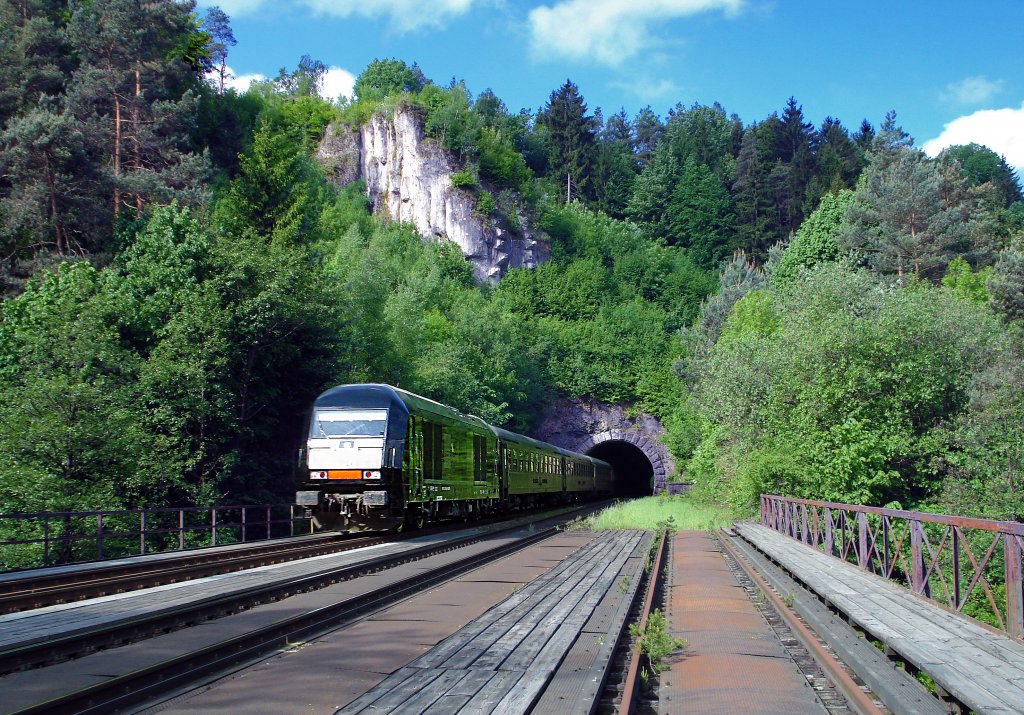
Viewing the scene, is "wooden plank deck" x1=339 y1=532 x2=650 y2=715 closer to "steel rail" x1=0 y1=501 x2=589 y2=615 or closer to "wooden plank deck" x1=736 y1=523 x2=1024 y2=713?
"wooden plank deck" x1=736 y1=523 x2=1024 y2=713

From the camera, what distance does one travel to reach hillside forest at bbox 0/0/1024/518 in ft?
77.1

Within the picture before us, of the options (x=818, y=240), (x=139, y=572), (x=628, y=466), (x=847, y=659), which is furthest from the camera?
(x=628, y=466)

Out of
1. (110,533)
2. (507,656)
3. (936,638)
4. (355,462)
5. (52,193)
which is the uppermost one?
(52,193)

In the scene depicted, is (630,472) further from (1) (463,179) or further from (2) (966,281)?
(2) (966,281)

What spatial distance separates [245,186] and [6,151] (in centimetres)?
1046

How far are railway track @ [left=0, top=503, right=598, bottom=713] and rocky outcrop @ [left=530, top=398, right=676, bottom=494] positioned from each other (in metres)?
46.3

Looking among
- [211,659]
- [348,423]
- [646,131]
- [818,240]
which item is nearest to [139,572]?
[348,423]

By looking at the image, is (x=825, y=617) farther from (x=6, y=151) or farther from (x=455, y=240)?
(x=455, y=240)

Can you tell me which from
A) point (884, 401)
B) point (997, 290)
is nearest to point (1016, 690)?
point (884, 401)

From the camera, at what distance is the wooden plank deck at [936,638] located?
5.32 m

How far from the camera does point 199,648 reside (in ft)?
25.5

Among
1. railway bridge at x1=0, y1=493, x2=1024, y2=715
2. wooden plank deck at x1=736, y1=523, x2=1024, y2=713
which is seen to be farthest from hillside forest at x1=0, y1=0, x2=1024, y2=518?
wooden plank deck at x1=736, y1=523, x2=1024, y2=713

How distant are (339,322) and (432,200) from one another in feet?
155

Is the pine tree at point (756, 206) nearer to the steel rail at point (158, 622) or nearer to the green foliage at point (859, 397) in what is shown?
the green foliage at point (859, 397)
